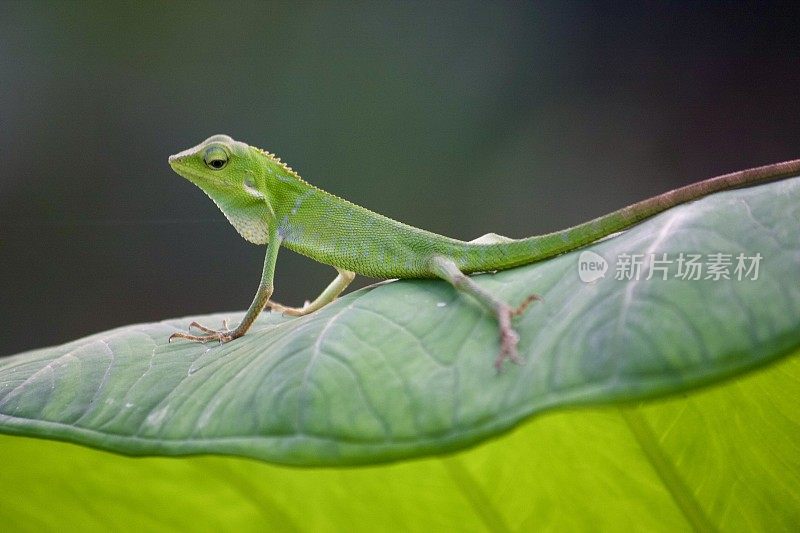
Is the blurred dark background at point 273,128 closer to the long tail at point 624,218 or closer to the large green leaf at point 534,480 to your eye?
the long tail at point 624,218

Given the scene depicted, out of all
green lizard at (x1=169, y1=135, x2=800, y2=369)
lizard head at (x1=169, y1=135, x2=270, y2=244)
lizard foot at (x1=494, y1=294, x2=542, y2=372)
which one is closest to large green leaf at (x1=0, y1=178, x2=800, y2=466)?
lizard foot at (x1=494, y1=294, x2=542, y2=372)

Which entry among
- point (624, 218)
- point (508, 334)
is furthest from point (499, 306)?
point (624, 218)

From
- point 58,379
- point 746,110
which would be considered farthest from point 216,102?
point 58,379

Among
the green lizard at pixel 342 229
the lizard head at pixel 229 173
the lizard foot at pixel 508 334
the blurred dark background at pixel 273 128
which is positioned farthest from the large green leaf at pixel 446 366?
the blurred dark background at pixel 273 128

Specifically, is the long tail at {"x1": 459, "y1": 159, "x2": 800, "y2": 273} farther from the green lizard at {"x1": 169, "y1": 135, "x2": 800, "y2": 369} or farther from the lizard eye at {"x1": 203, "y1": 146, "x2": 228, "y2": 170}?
the lizard eye at {"x1": 203, "y1": 146, "x2": 228, "y2": 170}

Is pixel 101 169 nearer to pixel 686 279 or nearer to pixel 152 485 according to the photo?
pixel 152 485

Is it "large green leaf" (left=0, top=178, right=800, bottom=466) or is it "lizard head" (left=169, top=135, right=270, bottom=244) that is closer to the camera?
"large green leaf" (left=0, top=178, right=800, bottom=466)
